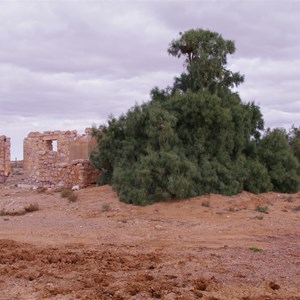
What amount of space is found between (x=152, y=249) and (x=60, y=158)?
54.8 feet

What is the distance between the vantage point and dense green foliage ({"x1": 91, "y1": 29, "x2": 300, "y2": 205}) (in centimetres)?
1536

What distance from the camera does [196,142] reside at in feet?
54.3

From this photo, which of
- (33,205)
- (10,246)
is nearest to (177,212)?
(33,205)

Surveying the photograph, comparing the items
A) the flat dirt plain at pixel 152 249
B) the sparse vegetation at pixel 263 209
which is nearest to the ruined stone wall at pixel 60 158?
the flat dirt plain at pixel 152 249

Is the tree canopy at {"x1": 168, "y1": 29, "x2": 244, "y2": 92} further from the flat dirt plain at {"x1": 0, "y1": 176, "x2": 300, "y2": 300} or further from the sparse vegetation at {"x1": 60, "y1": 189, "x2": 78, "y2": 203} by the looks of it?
the sparse vegetation at {"x1": 60, "y1": 189, "x2": 78, "y2": 203}

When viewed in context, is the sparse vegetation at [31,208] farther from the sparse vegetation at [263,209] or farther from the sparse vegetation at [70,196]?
the sparse vegetation at [263,209]

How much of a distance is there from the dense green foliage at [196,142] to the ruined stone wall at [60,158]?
166cm

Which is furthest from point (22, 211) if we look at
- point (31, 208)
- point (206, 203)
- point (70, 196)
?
point (206, 203)

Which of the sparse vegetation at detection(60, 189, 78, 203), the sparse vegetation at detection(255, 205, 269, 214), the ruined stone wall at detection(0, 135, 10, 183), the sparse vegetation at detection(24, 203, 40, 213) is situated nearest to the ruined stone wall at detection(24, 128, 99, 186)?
the ruined stone wall at detection(0, 135, 10, 183)

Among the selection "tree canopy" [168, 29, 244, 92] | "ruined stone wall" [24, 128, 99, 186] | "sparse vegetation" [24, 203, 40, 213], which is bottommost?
"sparse vegetation" [24, 203, 40, 213]

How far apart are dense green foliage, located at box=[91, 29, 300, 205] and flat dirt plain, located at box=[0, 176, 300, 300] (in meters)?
0.75

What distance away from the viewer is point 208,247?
363 inches

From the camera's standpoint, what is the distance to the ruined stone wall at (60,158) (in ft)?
68.2

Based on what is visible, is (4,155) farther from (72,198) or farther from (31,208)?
(31,208)
